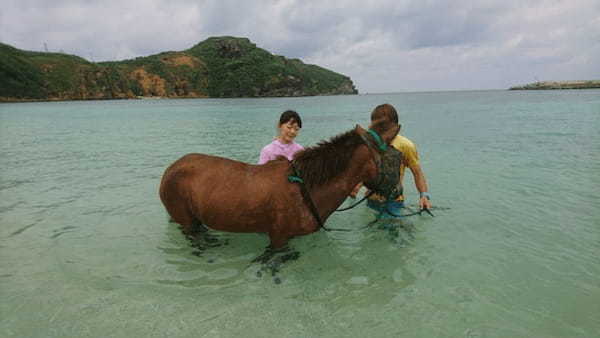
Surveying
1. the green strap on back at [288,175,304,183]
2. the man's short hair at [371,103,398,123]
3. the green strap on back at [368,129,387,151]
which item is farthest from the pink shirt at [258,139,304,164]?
the green strap on back at [368,129,387,151]

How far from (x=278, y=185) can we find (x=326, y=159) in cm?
62

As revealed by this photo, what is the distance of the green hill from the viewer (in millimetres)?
92375

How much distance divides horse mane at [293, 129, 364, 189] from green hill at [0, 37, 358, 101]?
4365 inches

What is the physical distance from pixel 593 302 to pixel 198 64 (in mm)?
158196

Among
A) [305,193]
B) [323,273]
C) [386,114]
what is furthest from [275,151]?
[323,273]

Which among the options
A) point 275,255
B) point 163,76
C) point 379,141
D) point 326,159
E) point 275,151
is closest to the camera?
point 379,141

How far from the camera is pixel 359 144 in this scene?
321 centimetres

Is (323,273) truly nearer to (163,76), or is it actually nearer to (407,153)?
(407,153)

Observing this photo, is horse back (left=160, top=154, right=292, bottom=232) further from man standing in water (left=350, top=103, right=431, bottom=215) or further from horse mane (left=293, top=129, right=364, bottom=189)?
man standing in water (left=350, top=103, right=431, bottom=215)

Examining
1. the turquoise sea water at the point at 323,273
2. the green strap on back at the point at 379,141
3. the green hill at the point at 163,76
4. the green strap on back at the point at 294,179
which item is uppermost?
the green hill at the point at 163,76

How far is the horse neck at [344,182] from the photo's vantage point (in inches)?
126

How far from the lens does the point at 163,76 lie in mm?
125000

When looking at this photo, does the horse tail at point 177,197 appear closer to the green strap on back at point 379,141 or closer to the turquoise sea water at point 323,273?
the turquoise sea water at point 323,273

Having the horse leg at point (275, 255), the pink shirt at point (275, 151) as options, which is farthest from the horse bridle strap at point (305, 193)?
the pink shirt at point (275, 151)
